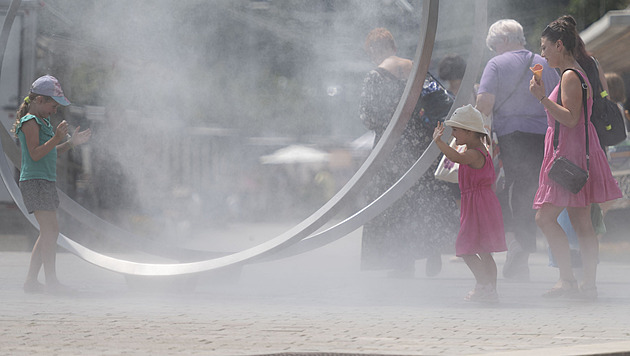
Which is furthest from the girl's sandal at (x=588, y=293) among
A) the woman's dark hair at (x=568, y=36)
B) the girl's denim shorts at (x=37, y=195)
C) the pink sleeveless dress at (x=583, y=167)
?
the girl's denim shorts at (x=37, y=195)

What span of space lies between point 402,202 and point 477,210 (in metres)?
1.07

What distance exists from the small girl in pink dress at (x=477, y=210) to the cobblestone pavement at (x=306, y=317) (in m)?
0.21

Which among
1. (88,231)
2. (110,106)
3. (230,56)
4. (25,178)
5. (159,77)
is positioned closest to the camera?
(25,178)

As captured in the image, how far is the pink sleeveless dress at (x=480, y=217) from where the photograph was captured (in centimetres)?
489

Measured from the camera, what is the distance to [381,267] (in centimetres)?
598

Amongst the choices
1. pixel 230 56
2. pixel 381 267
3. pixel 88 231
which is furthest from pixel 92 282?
pixel 230 56

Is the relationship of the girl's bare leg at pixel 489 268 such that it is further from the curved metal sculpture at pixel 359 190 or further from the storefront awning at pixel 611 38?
the storefront awning at pixel 611 38

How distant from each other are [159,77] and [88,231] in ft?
23.0

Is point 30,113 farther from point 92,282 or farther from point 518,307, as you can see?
point 518,307

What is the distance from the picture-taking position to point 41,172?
5.48 metres

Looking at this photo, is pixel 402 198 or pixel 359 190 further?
pixel 402 198

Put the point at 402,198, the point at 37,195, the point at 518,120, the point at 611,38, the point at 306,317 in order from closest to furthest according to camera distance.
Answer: the point at 306,317, the point at 37,195, the point at 518,120, the point at 402,198, the point at 611,38

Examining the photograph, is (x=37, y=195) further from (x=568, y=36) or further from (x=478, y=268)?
(x=568, y=36)

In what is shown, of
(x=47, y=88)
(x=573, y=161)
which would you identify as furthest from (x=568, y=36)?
(x=47, y=88)
